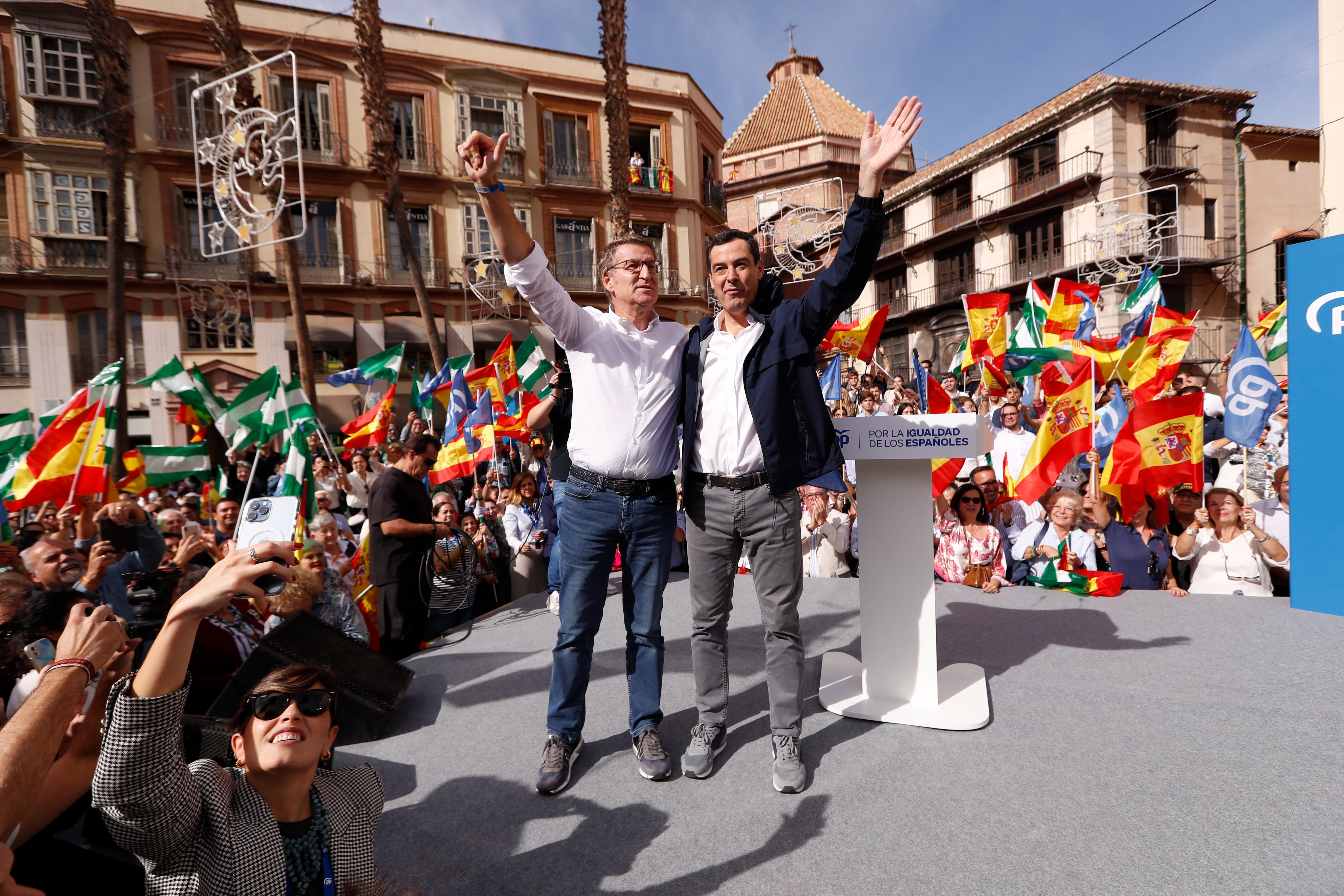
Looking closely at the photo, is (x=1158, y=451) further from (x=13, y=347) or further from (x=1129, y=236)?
(x=13, y=347)

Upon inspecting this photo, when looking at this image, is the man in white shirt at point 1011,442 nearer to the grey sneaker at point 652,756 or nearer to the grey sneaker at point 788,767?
the grey sneaker at point 788,767

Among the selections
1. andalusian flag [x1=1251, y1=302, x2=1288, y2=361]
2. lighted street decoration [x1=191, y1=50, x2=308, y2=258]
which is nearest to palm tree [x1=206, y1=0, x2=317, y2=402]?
lighted street decoration [x1=191, y1=50, x2=308, y2=258]

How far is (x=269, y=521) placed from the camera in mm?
4359

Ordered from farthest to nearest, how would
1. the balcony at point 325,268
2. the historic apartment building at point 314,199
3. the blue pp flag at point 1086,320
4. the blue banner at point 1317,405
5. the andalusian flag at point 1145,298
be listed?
the balcony at point 325,268
the historic apartment building at point 314,199
the blue pp flag at point 1086,320
the andalusian flag at point 1145,298
the blue banner at point 1317,405

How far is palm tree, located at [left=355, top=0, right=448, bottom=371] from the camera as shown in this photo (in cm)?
1471

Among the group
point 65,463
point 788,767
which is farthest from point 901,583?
point 65,463

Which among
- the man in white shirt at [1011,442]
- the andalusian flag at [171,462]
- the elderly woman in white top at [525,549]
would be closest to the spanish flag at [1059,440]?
the man in white shirt at [1011,442]

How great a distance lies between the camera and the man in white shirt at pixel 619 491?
2.54 m

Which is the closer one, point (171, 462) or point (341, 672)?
point (341, 672)

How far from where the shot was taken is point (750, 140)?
36.0 m

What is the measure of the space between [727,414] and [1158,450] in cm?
431

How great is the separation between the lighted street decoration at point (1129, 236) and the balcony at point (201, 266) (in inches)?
882

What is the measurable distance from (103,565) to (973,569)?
17.8ft

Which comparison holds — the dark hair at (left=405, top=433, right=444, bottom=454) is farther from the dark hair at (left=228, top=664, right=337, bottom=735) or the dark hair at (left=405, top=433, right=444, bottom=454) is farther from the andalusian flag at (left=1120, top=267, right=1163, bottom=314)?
the andalusian flag at (left=1120, top=267, right=1163, bottom=314)
